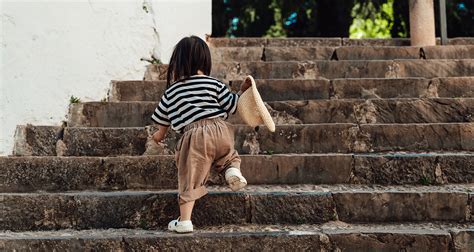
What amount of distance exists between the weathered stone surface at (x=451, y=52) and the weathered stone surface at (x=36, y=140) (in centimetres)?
373

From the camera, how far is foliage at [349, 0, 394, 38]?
1161 cm

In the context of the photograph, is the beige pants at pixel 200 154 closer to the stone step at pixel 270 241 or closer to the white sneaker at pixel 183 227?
the white sneaker at pixel 183 227

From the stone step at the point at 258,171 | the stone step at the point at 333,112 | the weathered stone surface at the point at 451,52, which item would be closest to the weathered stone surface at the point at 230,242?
the stone step at the point at 258,171

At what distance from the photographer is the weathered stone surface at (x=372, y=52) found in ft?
19.3

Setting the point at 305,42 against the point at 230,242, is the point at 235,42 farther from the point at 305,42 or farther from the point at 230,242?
the point at 230,242

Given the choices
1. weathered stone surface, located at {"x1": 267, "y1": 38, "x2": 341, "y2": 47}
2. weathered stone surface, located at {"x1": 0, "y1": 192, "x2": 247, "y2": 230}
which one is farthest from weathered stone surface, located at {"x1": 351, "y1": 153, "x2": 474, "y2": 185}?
weathered stone surface, located at {"x1": 267, "y1": 38, "x2": 341, "y2": 47}

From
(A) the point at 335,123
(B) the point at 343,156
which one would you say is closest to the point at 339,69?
(A) the point at 335,123

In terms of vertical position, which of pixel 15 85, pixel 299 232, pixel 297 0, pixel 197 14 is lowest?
pixel 299 232

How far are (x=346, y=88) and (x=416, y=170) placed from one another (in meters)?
1.38

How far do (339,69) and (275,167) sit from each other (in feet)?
6.39

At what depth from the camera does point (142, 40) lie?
17.9ft

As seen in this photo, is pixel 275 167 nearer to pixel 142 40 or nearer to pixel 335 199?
pixel 335 199

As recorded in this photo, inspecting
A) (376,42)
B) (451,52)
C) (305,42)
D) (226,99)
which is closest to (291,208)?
(226,99)

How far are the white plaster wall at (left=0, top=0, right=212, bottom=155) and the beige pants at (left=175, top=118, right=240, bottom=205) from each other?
158 centimetres
